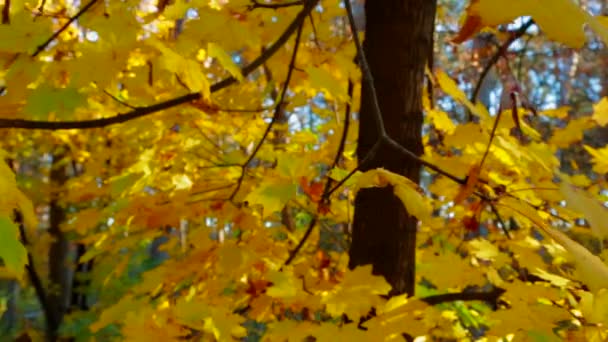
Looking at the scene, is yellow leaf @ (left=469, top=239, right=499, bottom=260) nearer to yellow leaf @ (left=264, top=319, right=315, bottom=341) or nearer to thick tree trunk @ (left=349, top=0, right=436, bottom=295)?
thick tree trunk @ (left=349, top=0, right=436, bottom=295)

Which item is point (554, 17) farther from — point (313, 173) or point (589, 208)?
point (313, 173)

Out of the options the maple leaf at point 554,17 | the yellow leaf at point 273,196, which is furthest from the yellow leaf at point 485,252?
the maple leaf at point 554,17

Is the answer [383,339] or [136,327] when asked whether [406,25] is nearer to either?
[383,339]

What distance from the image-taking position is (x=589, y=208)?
2.25 feet

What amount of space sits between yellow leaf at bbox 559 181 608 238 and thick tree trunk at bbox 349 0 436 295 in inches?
34.0

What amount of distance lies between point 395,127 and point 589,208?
3.03ft

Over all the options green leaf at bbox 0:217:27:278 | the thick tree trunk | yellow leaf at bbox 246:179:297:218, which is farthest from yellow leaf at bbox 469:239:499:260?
green leaf at bbox 0:217:27:278

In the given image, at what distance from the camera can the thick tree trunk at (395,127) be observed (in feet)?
5.22

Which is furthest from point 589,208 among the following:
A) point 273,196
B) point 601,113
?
point 601,113

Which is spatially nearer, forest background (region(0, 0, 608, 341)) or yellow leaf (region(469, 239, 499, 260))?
forest background (region(0, 0, 608, 341))

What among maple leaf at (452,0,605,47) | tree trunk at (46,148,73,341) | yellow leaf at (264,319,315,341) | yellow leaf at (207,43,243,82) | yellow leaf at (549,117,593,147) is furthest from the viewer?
tree trunk at (46,148,73,341)

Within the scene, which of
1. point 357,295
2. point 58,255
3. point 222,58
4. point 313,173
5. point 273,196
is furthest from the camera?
point 58,255

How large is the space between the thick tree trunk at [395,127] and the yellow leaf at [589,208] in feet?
2.83

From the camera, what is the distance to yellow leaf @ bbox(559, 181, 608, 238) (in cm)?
66
